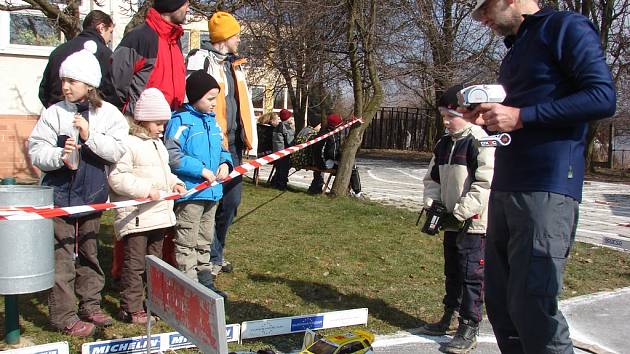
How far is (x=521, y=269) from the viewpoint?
2.88 metres

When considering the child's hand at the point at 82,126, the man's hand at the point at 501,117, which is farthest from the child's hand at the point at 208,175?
the man's hand at the point at 501,117

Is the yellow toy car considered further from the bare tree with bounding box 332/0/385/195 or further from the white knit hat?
the bare tree with bounding box 332/0/385/195

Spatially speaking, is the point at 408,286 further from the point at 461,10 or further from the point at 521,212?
the point at 461,10

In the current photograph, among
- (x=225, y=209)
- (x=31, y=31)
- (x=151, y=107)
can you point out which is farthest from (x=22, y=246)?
(x=31, y=31)

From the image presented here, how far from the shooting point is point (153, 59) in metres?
5.18

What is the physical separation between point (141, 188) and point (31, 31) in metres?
10.8

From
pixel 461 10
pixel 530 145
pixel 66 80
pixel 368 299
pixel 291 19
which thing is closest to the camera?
pixel 530 145

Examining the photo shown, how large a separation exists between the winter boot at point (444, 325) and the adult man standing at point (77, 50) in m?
3.34

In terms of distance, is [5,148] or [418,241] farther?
[5,148]

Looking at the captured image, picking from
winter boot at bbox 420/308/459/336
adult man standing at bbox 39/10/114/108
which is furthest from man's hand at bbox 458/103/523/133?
adult man standing at bbox 39/10/114/108

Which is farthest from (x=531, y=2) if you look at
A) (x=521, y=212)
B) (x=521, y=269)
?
(x=521, y=269)

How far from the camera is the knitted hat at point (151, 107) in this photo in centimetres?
470

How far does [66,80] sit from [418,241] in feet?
17.6

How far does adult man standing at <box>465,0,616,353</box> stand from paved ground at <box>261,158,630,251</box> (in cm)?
453
